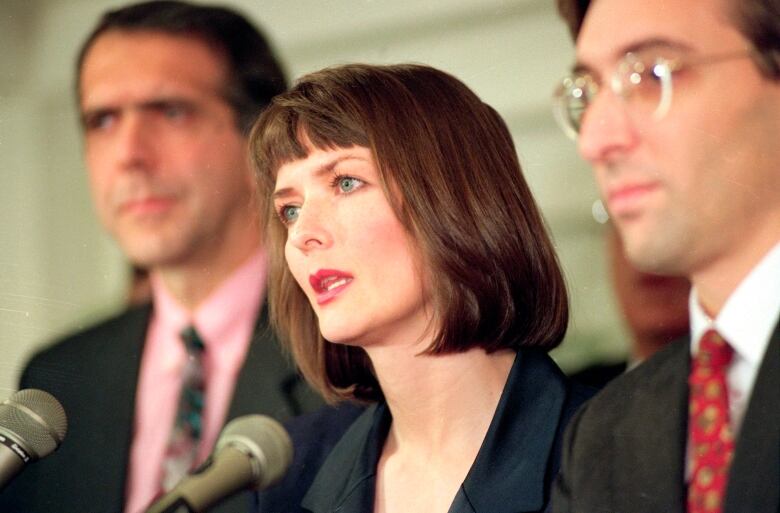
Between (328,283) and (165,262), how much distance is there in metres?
0.41

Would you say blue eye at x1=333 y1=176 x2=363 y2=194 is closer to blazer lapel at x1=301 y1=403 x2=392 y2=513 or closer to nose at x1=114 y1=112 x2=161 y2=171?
blazer lapel at x1=301 y1=403 x2=392 y2=513

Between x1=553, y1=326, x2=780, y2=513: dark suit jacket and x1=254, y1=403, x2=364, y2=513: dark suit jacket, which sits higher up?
x1=553, y1=326, x2=780, y2=513: dark suit jacket

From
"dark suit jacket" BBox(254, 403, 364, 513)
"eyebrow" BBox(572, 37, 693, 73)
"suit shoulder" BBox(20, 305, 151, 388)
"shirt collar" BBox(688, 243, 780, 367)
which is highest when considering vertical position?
"eyebrow" BBox(572, 37, 693, 73)

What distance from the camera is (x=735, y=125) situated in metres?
1.02

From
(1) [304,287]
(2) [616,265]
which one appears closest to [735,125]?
(2) [616,265]

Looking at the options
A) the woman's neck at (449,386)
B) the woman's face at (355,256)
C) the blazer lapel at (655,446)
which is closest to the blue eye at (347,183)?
the woman's face at (355,256)

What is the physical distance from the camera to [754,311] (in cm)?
99

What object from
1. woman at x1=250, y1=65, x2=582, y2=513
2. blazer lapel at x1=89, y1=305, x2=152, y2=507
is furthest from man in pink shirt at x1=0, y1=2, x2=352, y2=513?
woman at x1=250, y1=65, x2=582, y2=513

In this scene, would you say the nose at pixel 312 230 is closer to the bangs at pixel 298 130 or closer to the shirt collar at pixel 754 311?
the bangs at pixel 298 130

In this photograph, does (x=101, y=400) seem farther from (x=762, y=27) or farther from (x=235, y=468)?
(x=762, y=27)

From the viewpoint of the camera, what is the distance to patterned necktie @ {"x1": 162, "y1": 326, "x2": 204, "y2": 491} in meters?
1.53

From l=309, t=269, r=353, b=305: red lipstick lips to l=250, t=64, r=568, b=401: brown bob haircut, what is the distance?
9 cm

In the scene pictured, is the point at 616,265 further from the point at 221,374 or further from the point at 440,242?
the point at 221,374

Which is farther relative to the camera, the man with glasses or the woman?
the woman
